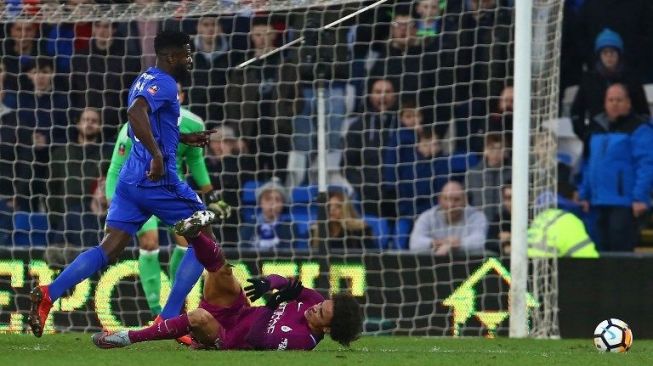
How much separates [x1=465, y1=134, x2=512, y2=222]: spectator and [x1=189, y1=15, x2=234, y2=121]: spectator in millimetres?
2378

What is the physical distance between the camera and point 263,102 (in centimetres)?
1260

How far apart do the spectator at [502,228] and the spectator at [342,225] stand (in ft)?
3.38

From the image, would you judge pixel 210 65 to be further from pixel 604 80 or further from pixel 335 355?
pixel 335 355

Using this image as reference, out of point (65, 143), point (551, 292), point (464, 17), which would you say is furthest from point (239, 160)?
point (551, 292)

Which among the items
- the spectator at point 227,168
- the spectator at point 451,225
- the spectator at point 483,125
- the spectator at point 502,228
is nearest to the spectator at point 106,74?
the spectator at point 227,168

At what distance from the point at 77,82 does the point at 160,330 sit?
5.88 metres

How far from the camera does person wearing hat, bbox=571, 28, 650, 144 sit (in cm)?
1268

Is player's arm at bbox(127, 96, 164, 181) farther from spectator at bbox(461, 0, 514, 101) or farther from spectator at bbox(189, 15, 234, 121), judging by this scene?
spectator at bbox(189, 15, 234, 121)

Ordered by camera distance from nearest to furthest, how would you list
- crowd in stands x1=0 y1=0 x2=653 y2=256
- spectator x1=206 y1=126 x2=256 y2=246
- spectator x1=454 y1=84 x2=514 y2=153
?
spectator x1=454 y1=84 x2=514 y2=153
crowd in stands x1=0 y1=0 x2=653 y2=256
spectator x1=206 y1=126 x2=256 y2=246

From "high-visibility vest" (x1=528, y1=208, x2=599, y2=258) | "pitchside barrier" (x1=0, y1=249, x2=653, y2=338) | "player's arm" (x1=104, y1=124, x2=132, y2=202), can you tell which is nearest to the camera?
Result: "player's arm" (x1=104, y1=124, x2=132, y2=202)

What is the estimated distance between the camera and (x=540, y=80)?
1098cm

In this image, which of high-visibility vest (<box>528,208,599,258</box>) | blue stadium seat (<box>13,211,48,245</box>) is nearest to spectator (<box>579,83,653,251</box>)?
high-visibility vest (<box>528,208,599,258</box>)

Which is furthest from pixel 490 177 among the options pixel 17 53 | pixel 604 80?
pixel 17 53

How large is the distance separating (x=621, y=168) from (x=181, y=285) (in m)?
5.43
